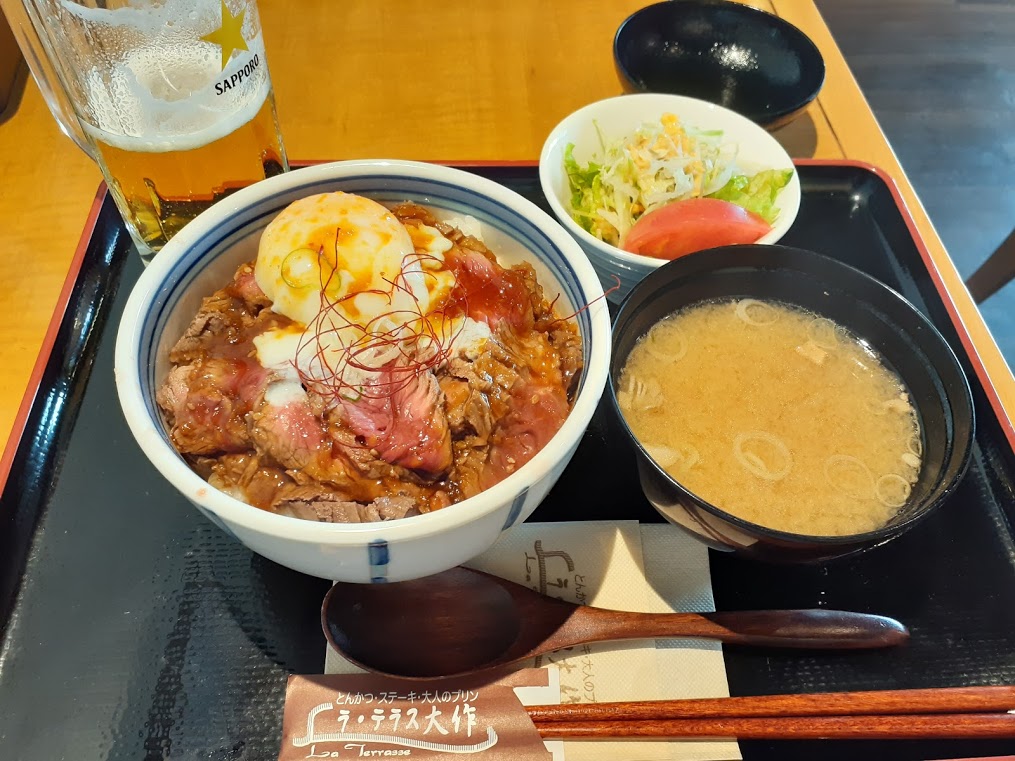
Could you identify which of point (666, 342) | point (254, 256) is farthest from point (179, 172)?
point (666, 342)

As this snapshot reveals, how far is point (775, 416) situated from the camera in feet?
5.28

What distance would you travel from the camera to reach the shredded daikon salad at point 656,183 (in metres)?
2.08

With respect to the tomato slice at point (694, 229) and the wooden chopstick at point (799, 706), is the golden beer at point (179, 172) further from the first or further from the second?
the wooden chopstick at point (799, 706)

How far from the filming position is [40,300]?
192 centimetres

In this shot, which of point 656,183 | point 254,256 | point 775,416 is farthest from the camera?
point 656,183

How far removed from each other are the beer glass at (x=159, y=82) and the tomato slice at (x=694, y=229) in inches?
40.7

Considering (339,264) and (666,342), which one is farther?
(666,342)

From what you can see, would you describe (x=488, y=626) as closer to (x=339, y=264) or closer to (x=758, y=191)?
(x=339, y=264)

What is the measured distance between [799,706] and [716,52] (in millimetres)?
2183

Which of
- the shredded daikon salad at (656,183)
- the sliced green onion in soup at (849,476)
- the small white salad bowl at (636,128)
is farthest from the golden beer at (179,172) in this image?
the sliced green onion in soup at (849,476)

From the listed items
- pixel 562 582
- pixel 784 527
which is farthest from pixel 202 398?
pixel 784 527

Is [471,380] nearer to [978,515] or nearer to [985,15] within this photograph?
[978,515]

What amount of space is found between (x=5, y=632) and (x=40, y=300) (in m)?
0.96

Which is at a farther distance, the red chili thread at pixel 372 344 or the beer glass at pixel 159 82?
the beer glass at pixel 159 82
